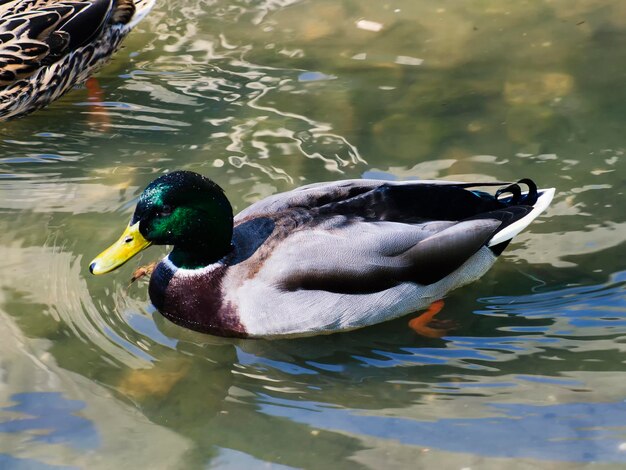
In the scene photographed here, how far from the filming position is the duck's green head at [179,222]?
5.05 m

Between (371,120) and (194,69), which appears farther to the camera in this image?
(194,69)

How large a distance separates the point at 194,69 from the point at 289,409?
3589 millimetres

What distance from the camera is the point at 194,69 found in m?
7.68

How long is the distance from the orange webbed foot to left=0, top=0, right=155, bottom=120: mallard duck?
3.37 m

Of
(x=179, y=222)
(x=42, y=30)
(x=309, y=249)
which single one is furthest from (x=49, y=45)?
Result: (x=309, y=249)

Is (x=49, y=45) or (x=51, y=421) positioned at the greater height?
(x=49, y=45)

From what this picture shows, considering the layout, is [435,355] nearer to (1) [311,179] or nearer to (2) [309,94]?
(1) [311,179]

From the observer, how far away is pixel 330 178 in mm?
6406

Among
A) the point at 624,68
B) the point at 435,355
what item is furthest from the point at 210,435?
the point at 624,68

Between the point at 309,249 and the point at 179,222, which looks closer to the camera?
the point at 309,249

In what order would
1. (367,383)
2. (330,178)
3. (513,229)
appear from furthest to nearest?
(330,178), (513,229), (367,383)

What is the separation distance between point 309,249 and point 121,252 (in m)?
0.92

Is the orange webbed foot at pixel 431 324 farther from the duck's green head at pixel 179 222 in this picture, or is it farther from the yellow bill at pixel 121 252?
the yellow bill at pixel 121 252

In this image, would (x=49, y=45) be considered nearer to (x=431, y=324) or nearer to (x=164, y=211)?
(x=164, y=211)
